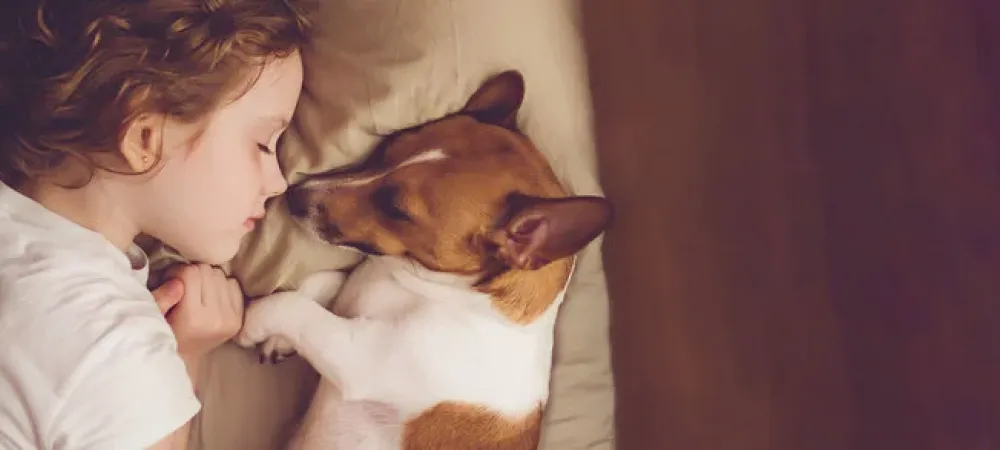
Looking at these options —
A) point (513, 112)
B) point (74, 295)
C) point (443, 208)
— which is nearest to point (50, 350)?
point (74, 295)

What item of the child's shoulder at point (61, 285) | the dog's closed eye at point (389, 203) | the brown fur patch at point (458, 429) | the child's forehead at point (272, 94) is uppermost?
the child's forehead at point (272, 94)

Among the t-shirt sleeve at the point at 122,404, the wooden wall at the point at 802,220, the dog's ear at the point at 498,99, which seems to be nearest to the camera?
the t-shirt sleeve at the point at 122,404

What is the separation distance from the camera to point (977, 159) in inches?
46.2

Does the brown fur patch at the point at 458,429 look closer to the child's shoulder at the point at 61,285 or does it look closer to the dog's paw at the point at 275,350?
the dog's paw at the point at 275,350

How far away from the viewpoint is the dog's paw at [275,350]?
1.32m

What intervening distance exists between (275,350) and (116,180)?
293 millimetres

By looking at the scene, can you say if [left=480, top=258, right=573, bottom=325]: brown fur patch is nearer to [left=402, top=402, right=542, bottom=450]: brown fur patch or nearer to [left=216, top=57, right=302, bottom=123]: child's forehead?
[left=402, top=402, right=542, bottom=450]: brown fur patch

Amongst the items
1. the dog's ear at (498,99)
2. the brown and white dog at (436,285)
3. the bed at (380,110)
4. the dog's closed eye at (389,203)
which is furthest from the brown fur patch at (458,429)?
the dog's ear at (498,99)

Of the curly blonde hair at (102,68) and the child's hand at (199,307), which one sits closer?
the curly blonde hair at (102,68)

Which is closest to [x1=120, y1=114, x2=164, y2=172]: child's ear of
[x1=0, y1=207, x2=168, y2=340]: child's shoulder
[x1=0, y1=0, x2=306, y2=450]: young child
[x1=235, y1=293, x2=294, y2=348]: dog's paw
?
[x1=0, y1=0, x2=306, y2=450]: young child

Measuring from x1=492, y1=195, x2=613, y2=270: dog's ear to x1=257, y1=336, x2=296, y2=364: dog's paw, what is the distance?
0.30 metres

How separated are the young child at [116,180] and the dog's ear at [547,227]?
0.30 meters

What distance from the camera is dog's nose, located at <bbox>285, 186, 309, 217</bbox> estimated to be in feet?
4.23

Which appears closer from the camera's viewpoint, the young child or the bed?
the young child
